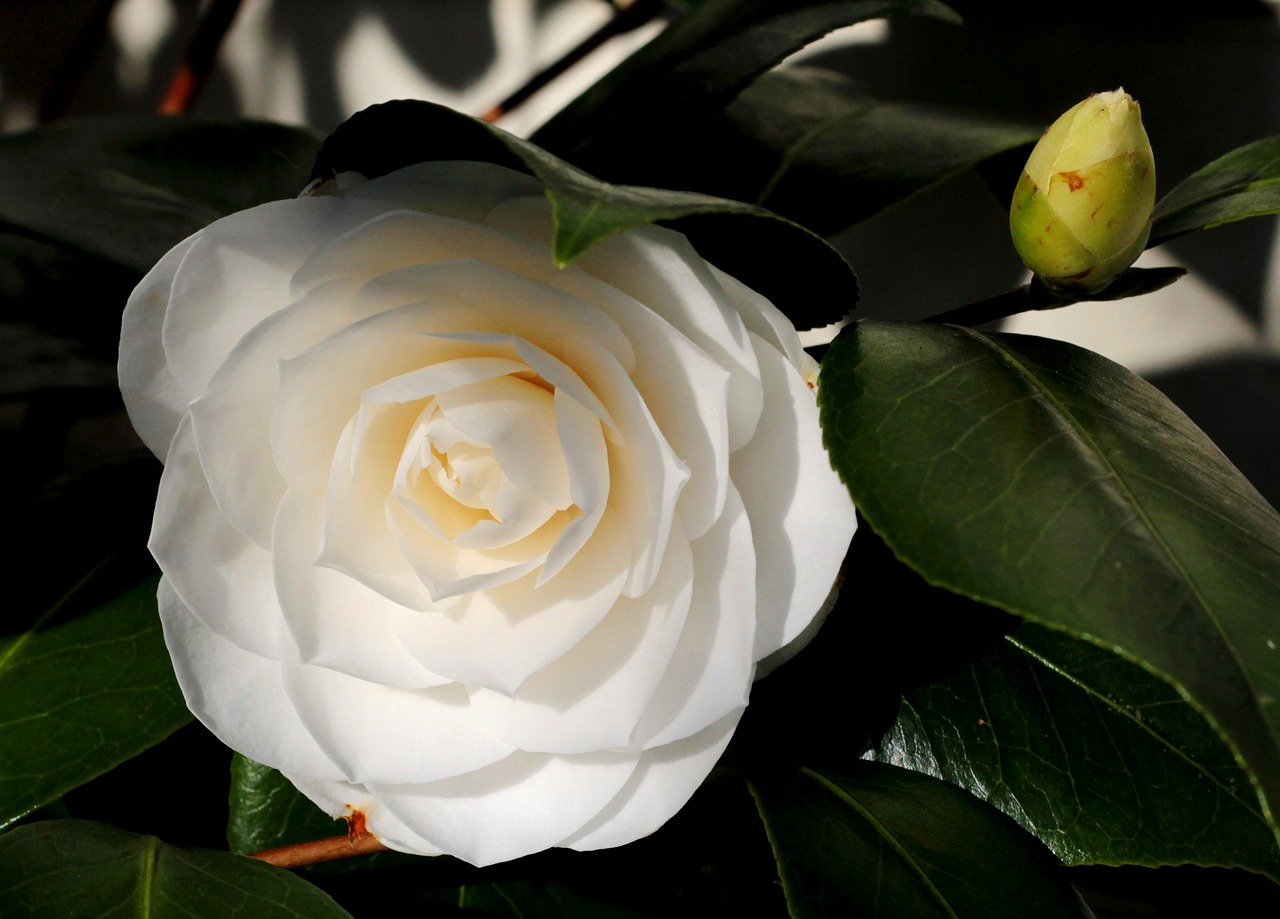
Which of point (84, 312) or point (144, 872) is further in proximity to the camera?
point (84, 312)

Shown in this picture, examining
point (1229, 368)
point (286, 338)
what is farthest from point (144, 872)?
point (1229, 368)

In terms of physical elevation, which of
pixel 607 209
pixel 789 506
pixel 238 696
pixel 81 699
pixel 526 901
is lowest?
pixel 526 901

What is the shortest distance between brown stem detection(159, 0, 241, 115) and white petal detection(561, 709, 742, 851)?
726 mm

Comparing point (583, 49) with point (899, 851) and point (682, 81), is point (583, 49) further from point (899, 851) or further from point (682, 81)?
point (899, 851)

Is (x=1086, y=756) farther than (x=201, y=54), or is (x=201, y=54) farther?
(x=201, y=54)

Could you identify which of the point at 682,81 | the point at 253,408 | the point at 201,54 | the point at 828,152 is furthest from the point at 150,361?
the point at 201,54

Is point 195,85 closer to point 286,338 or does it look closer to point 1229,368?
point 286,338

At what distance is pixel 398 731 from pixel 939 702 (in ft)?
0.96

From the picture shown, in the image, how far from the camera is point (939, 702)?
20.7 inches

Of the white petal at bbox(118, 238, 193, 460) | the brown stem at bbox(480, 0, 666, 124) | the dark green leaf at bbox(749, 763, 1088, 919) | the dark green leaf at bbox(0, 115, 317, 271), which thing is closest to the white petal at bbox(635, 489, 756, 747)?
the dark green leaf at bbox(749, 763, 1088, 919)

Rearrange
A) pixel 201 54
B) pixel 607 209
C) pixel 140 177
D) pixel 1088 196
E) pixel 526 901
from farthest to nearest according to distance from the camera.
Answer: pixel 201 54, pixel 140 177, pixel 526 901, pixel 1088 196, pixel 607 209

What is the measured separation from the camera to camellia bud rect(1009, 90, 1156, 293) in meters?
0.40

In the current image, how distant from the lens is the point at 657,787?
376mm

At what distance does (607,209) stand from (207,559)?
207 mm
